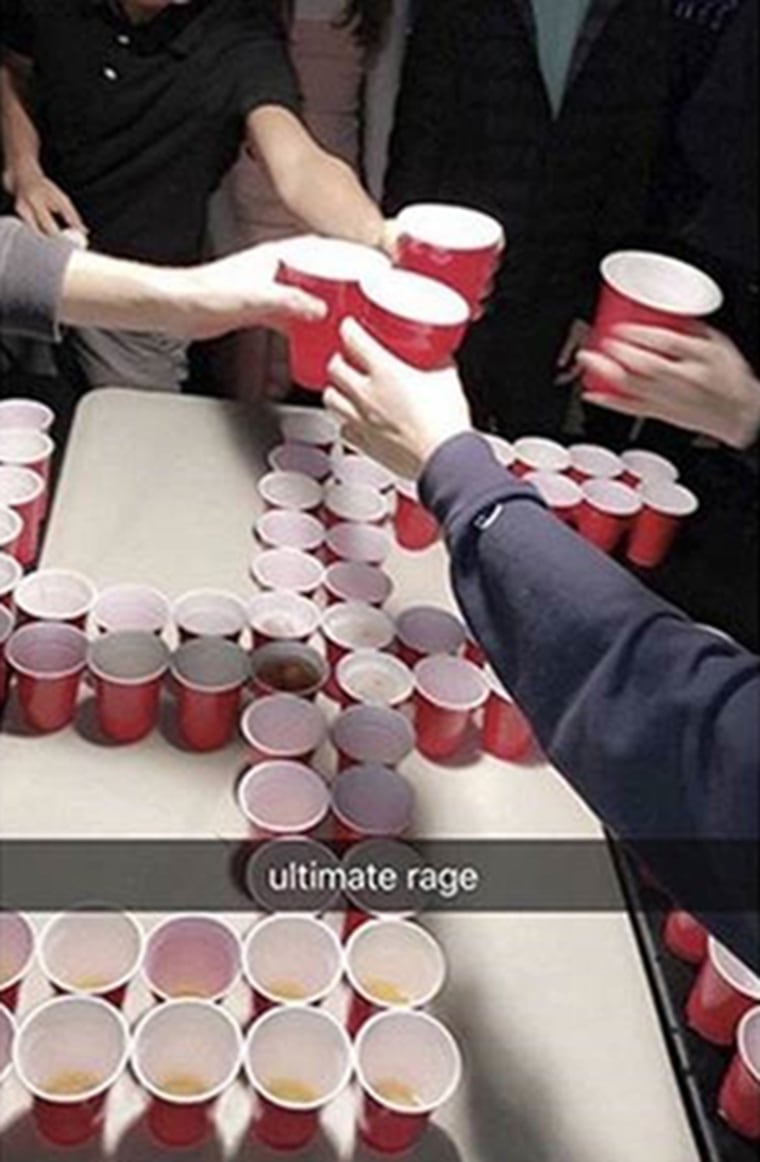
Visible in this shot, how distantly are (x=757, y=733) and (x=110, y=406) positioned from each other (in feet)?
3.56

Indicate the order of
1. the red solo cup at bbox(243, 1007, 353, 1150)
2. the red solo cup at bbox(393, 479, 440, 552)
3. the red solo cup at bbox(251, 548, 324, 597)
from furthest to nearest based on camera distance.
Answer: the red solo cup at bbox(393, 479, 440, 552) < the red solo cup at bbox(251, 548, 324, 597) < the red solo cup at bbox(243, 1007, 353, 1150)

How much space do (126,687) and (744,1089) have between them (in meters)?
0.58

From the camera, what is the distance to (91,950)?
0.94 metres

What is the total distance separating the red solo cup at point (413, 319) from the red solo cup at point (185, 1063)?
52 cm

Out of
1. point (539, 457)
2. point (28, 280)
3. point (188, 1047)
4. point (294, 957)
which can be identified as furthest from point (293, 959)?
point (539, 457)

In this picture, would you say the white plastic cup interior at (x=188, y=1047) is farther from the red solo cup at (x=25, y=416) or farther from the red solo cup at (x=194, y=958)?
the red solo cup at (x=25, y=416)

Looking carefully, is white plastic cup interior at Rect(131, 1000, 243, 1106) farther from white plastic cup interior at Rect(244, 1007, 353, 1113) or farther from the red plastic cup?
the red plastic cup

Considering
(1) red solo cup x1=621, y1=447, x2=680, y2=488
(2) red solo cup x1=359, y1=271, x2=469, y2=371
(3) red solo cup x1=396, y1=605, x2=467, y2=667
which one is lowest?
(3) red solo cup x1=396, y1=605, x2=467, y2=667

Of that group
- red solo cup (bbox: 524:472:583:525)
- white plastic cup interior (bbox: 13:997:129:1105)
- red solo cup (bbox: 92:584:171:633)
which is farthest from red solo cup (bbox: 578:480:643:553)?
white plastic cup interior (bbox: 13:997:129:1105)

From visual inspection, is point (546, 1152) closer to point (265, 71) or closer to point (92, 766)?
point (92, 766)

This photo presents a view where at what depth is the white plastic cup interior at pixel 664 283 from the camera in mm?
1188

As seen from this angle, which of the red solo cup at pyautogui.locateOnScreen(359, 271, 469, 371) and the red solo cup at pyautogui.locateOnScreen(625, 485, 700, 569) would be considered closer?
the red solo cup at pyautogui.locateOnScreen(359, 271, 469, 371)

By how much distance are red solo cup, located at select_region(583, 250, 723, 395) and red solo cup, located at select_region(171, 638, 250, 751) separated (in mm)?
423

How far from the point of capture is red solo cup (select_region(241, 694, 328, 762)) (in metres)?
1.12
